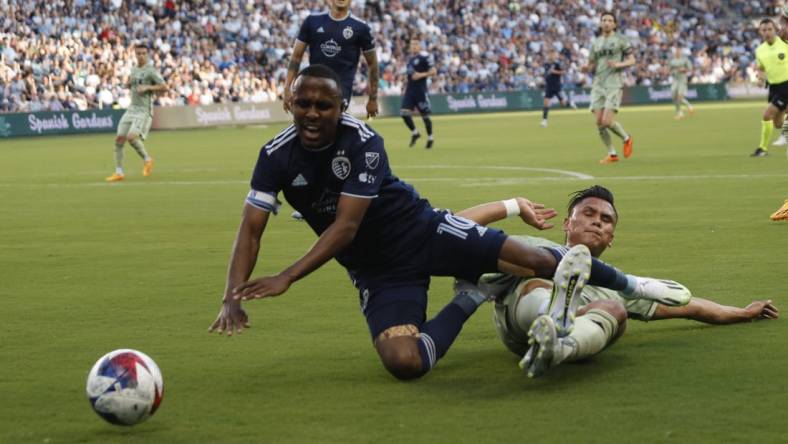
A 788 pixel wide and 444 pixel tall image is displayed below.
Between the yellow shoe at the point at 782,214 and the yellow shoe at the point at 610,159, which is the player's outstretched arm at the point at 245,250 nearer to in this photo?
the yellow shoe at the point at 782,214

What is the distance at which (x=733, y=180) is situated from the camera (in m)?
17.6

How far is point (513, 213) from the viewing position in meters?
7.34

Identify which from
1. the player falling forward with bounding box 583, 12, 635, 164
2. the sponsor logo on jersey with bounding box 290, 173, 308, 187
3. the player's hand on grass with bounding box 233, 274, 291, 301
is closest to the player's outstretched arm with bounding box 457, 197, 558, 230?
the sponsor logo on jersey with bounding box 290, 173, 308, 187


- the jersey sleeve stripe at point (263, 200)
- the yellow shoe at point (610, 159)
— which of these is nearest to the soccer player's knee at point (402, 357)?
the jersey sleeve stripe at point (263, 200)

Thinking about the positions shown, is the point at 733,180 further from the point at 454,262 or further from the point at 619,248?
the point at 454,262

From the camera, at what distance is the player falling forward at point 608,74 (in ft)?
74.2

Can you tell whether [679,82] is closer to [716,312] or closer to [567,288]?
[716,312]

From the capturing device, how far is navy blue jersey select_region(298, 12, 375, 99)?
15141mm

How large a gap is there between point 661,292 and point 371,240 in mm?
1539

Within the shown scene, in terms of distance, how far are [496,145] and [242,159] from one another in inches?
226

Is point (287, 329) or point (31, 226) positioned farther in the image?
point (31, 226)

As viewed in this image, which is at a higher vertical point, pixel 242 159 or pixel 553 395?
pixel 553 395

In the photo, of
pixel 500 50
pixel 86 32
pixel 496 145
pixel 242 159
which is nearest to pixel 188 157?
pixel 242 159

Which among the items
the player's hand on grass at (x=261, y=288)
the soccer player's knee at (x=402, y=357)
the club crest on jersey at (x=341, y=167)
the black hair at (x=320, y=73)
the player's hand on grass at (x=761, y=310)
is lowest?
the player's hand on grass at (x=761, y=310)
